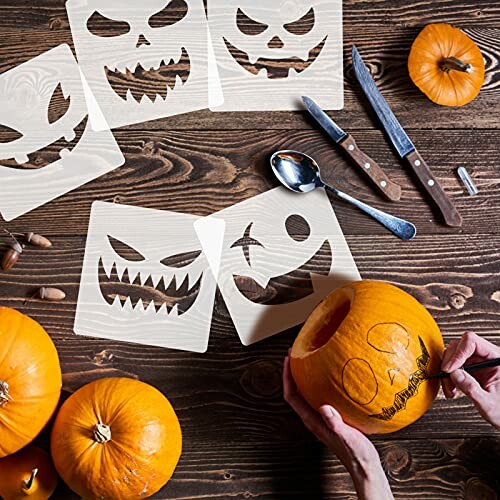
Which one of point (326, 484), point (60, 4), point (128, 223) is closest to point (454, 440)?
point (326, 484)

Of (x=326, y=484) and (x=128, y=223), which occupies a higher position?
(x=128, y=223)

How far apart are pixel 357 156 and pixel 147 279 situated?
44 cm

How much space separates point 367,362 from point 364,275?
260 mm

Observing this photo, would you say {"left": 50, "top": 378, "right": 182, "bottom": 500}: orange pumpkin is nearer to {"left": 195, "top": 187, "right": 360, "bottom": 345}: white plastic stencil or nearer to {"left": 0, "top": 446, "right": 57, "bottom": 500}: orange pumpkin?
{"left": 0, "top": 446, "right": 57, "bottom": 500}: orange pumpkin

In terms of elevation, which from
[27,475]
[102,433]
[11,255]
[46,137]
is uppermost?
[46,137]

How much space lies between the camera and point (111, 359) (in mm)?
1226

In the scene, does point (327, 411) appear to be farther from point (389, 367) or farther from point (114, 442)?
point (114, 442)

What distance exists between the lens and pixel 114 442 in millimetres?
1073

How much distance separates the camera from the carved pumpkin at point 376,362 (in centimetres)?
101

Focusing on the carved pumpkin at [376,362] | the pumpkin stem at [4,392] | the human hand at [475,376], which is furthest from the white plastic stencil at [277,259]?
the pumpkin stem at [4,392]

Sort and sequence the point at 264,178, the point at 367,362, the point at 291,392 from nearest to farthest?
the point at 367,362 → the point at 291,392 → the point at 264,178

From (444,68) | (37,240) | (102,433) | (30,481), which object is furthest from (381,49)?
(30,481)

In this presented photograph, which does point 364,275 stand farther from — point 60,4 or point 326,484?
point 60,4

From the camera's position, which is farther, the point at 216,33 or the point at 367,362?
the point at 216,33
